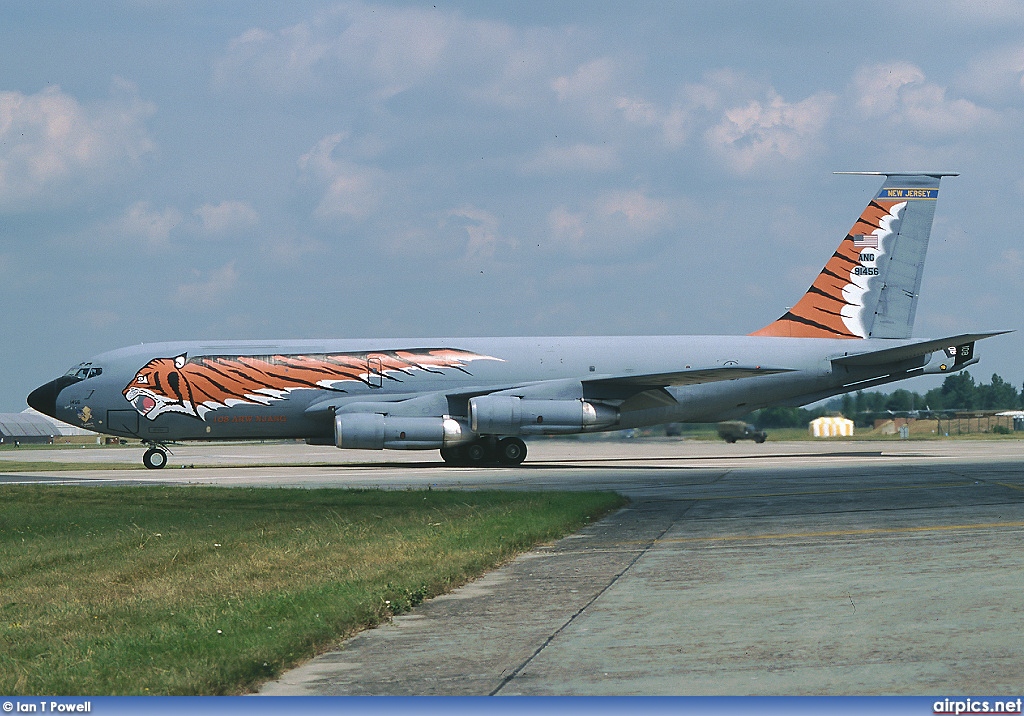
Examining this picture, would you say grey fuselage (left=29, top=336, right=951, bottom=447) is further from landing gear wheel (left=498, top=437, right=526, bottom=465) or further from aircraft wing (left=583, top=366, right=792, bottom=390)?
landing gear wheel (left=498, top=437, right=526, bottom=465)

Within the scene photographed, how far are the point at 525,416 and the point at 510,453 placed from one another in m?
2.37

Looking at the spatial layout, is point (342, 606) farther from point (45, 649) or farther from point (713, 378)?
point (713, 378)

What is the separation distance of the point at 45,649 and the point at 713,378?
28442mm

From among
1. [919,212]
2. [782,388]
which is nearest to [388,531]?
[782,388]

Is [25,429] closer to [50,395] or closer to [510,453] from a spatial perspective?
[50,395]

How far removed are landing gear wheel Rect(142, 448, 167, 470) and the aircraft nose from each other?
3.04 m

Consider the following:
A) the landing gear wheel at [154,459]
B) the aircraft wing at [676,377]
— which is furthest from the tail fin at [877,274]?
the landing gear wheel at [154,459]

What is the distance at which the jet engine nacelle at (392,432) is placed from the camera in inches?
1293

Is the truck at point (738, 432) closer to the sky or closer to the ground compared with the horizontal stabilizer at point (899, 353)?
closer to the ground

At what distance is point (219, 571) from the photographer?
38.9ft

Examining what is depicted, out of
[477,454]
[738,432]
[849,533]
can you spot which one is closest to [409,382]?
[477,454]

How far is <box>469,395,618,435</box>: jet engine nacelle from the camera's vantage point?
3303 cm

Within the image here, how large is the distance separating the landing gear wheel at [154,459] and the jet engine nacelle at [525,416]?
1002cm

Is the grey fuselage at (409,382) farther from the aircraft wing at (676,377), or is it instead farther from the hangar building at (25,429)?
the hangar building at (25,429)
